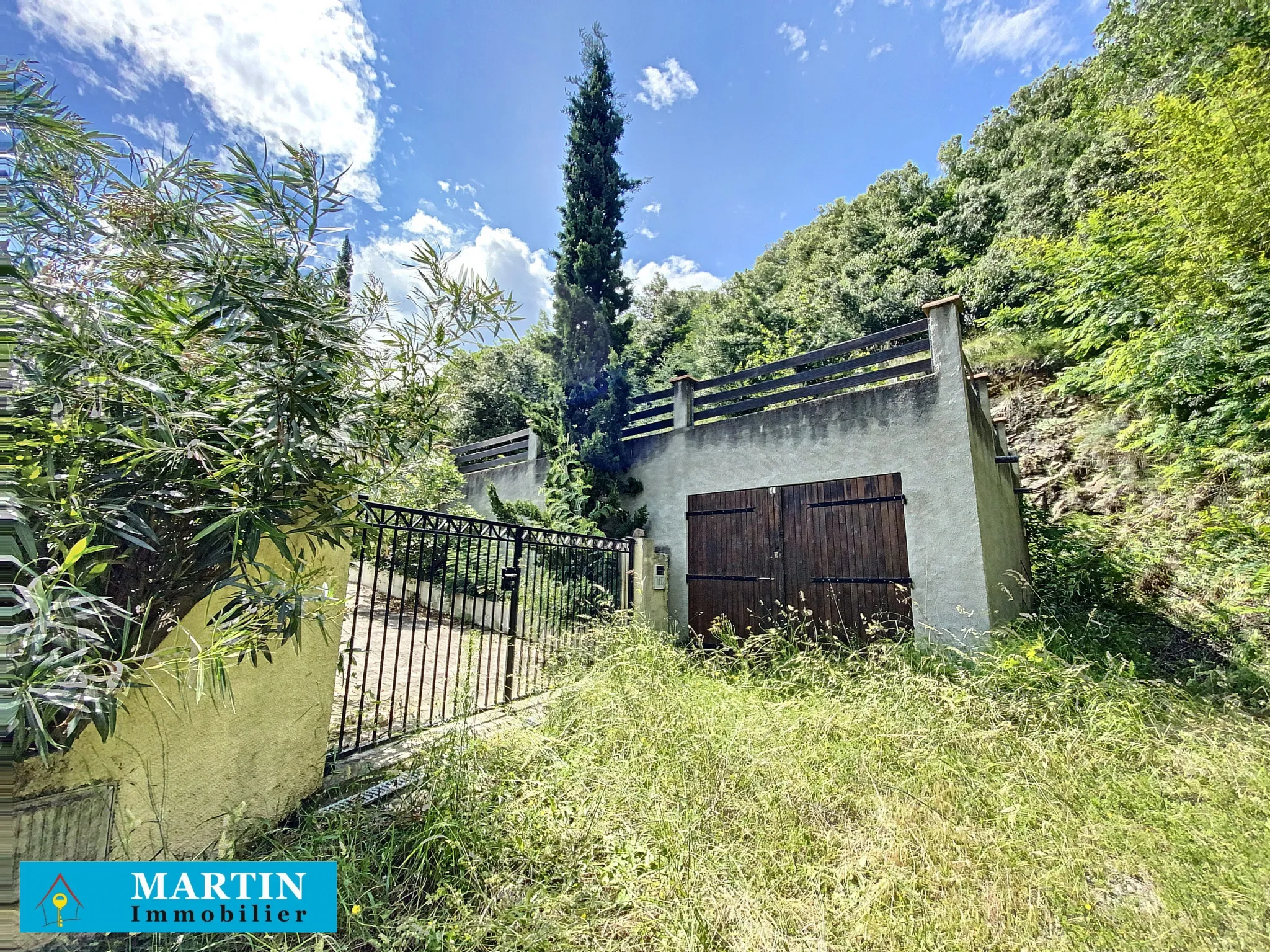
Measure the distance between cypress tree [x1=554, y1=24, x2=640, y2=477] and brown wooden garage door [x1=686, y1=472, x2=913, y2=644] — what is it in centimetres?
196

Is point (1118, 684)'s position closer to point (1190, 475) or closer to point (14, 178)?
point (1190, 475)

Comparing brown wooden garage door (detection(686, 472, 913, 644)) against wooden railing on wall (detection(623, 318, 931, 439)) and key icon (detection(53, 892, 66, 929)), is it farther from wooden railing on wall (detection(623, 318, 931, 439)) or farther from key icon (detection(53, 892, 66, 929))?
key icon (detection(53, 892, 66, 929))

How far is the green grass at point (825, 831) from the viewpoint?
167cm

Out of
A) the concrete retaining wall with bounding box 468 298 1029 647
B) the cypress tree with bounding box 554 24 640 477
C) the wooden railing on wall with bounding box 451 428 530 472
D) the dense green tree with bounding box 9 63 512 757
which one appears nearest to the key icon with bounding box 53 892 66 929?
the dense green tree with bounding box 9 63 512 757

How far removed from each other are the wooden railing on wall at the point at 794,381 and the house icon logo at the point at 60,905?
606 cm

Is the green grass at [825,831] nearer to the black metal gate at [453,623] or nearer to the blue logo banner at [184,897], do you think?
the blue logo banner at [184,897]

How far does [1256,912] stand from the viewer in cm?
167

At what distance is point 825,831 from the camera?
2.21 m

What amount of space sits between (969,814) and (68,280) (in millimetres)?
4085

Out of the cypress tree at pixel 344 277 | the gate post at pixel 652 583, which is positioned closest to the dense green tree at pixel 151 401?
the cypress tree at pixel 344 277

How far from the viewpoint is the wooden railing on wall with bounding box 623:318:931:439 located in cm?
529

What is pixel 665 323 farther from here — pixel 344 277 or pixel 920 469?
pixel 344 277

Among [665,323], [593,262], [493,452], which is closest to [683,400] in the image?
[593,262]

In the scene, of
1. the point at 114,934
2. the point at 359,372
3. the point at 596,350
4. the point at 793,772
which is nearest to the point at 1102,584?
the point at 793,772
